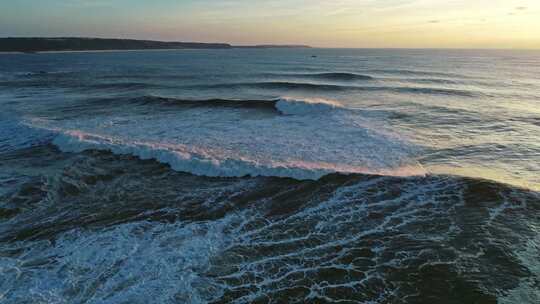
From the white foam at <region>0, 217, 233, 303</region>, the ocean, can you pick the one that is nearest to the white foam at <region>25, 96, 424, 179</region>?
the ocean

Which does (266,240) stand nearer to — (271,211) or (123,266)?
(271,211)

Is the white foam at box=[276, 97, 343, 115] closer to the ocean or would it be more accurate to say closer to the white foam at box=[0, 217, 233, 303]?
the ocean

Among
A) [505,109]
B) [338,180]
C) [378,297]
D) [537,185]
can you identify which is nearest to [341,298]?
[378,297]

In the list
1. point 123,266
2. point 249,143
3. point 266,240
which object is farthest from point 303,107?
point 123,266

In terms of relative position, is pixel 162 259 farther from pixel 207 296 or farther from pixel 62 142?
pixel 62 142

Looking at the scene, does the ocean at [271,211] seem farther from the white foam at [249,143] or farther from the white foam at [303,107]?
the white foam at [303,107]
